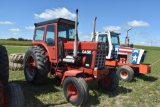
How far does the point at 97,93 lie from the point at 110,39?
429cm

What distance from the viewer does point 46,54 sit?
26.4 ft

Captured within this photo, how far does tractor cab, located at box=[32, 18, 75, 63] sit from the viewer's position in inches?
297

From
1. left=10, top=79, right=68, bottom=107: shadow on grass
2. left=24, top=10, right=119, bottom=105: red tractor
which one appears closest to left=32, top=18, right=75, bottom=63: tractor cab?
left=24, top=10, right=119, bottom=105: red tractor

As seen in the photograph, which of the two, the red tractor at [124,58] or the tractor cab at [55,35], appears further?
the red tractor at [124,58]

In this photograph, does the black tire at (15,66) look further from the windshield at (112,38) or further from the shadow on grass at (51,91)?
the windshield at (112,38)

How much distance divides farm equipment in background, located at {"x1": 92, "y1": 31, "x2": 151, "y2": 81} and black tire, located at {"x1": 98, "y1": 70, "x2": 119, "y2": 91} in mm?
2123

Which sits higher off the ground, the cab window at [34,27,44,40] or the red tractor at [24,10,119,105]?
the cab window at [34,27,44,40]

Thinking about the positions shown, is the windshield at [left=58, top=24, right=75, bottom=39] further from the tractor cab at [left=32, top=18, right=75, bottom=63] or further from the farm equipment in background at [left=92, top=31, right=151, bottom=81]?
the farm equipment in background at [left=92, top=31, right=151, bottom=81]

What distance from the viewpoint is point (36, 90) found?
23.8 ft

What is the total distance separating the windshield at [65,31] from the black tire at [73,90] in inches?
77.6

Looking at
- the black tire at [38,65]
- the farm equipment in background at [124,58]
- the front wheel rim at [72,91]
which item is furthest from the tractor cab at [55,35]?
Result: the farm equipment in background at [124,58]

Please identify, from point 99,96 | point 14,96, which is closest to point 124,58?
point 99,96

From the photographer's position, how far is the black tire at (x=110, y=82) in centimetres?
747

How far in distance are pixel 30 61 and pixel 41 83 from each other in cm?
129
